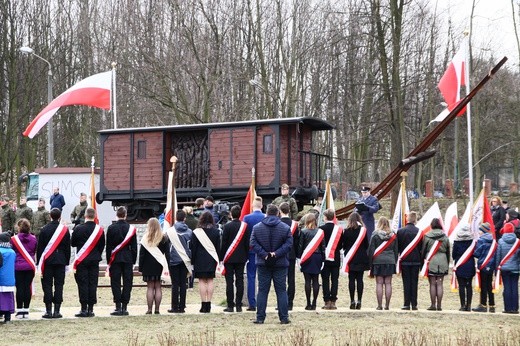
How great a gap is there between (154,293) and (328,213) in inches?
127

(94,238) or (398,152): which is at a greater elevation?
(398,152)

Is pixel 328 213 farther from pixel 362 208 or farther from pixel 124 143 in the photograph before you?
pixel 124 143

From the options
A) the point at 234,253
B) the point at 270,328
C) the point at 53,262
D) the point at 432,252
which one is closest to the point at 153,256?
the point at 234,253

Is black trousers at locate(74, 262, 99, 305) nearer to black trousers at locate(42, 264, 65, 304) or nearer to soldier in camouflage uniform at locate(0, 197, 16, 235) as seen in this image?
black trousers at locate(42, 264, 65, 304)

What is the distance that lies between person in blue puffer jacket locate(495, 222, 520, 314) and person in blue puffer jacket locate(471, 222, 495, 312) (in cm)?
21

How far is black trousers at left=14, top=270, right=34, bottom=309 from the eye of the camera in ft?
55.3

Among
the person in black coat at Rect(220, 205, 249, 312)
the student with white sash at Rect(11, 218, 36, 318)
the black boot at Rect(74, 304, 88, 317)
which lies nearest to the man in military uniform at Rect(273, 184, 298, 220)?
the person in black coat at Rect(220, 205, 249, 312)

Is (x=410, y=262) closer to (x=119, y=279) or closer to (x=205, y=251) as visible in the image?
(x=205, y=251)

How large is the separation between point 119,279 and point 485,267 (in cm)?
660

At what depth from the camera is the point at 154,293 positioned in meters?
17.4

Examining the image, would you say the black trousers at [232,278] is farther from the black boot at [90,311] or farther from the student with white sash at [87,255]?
the black boot at [90,311]

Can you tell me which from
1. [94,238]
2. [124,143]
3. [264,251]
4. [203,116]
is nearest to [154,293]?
[94,238]

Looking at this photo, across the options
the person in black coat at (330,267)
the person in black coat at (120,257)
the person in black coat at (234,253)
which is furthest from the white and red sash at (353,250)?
the person in black coat at (120,257)

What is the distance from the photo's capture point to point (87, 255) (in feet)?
55.6
